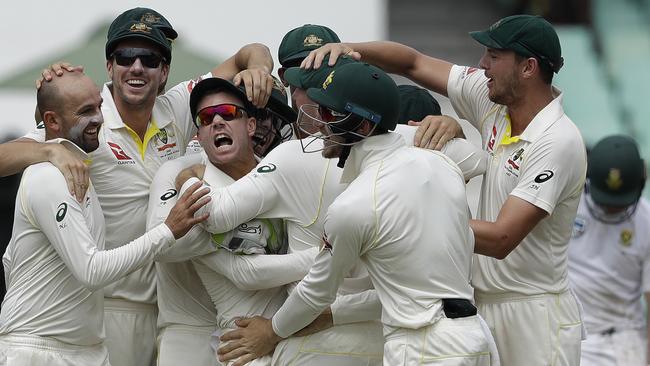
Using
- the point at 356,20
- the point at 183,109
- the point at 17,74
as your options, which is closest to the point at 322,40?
the point at 183,109

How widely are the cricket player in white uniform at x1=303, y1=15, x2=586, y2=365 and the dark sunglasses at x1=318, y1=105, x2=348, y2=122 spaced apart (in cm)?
52

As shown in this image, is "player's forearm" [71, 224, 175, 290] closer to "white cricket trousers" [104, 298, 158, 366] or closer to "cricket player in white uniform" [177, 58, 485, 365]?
"cricket player in white uniform" [177, 58, 485, 365]

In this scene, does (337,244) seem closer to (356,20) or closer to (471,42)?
(356,20)

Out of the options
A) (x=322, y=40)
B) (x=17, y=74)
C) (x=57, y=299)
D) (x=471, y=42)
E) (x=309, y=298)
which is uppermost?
(x=322, y=40)

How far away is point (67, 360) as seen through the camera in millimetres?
6016

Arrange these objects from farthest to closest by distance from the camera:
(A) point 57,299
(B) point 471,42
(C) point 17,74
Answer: (B) point 471,42
(C) point 17,74
(A) point 57,299

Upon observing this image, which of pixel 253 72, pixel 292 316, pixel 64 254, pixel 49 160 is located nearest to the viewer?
pixel 292 316

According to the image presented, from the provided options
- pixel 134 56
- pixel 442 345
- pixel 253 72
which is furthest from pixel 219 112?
pixel 442 345

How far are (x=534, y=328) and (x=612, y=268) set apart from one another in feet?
10.4

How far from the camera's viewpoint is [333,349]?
587 centimetres

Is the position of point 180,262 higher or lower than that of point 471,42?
higher

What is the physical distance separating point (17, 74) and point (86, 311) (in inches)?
257

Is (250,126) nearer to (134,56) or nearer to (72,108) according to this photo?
(134,56)

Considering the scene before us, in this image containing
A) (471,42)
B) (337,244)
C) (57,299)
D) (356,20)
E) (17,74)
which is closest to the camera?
(337,244)
